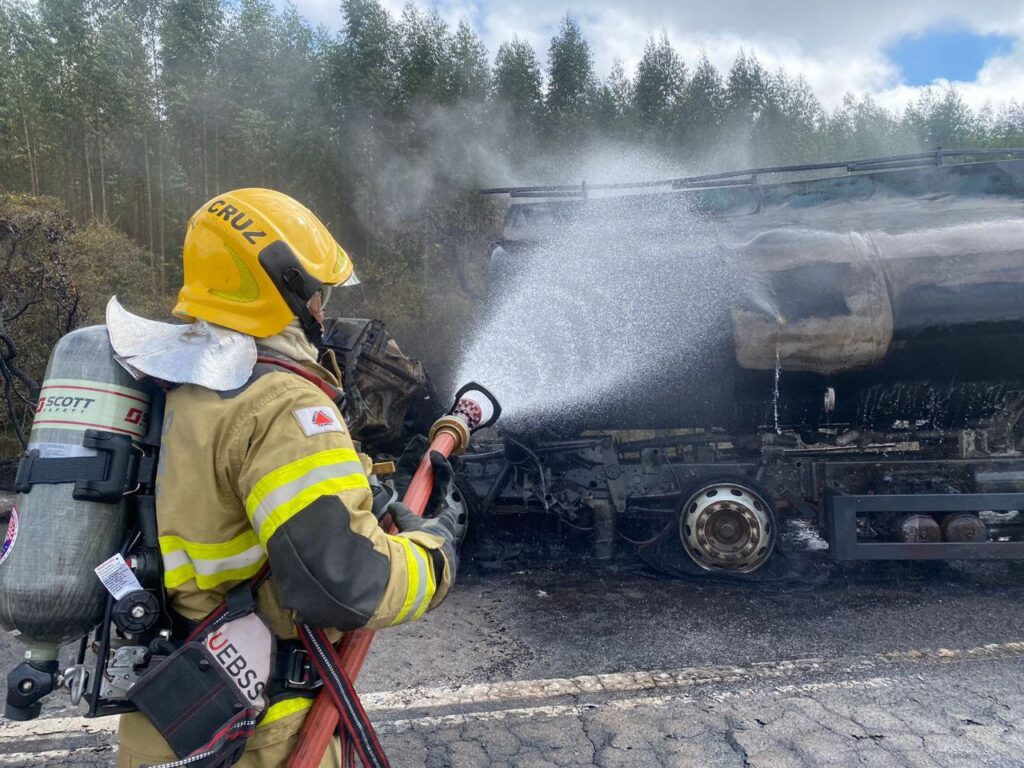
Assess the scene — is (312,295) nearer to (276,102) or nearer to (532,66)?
(276,102)

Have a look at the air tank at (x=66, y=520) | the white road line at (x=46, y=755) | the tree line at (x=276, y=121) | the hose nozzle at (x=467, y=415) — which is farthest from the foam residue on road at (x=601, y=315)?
the tree line at (x=276, y=121)

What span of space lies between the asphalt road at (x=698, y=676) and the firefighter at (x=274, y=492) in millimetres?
1576

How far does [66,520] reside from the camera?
1576mm

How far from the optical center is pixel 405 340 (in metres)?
16.2

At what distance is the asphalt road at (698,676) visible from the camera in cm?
308

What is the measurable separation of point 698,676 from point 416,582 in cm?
255

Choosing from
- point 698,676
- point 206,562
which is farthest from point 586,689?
point 206,562

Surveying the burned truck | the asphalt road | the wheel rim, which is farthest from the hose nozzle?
the wheel rim

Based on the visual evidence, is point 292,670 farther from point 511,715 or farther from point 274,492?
point 511,715

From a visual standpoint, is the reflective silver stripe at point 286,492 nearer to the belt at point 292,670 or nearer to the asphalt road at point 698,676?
the belt at point 292,670

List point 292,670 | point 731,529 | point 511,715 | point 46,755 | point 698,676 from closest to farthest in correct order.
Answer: point 292,670 → point 46,755 → point 511,715 → point 698,676 → point 731,529

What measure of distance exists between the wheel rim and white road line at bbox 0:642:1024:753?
1.17 metres

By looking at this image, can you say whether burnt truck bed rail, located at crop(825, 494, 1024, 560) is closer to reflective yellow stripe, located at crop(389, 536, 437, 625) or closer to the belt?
reflective yellow stripe, located at crop(389, 536, 437, 625)

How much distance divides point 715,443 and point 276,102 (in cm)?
1938
